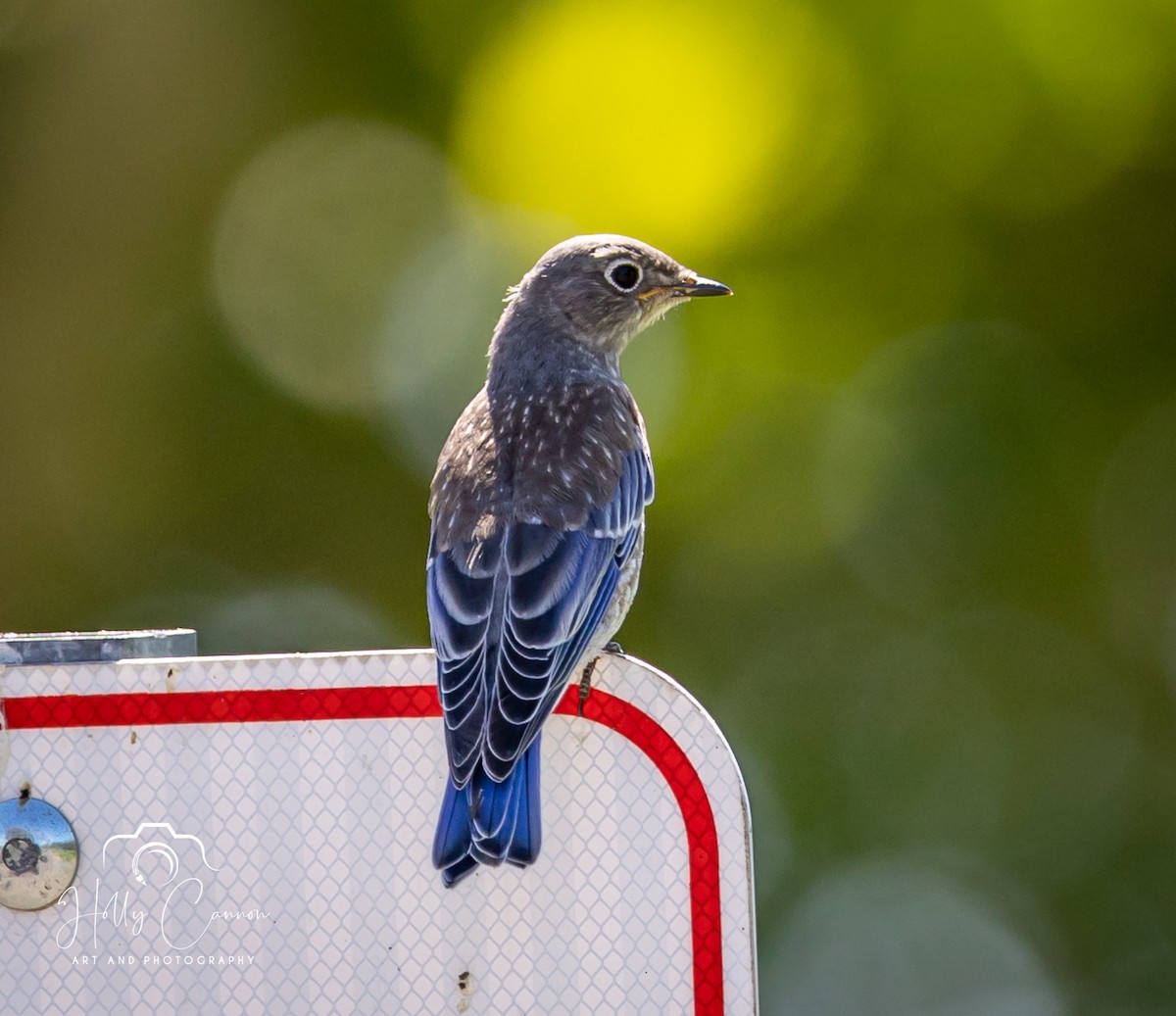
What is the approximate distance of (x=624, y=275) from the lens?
4.01 metres

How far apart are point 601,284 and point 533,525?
1102mm

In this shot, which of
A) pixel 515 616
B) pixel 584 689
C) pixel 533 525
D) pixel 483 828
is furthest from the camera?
pixel 533 525

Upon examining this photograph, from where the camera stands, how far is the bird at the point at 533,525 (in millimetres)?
2355

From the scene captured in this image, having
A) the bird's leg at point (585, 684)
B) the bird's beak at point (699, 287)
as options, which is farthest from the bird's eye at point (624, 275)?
the bird's leg at point (585, 684)

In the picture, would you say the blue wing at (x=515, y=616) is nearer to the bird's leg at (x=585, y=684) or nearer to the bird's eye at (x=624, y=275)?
the bird's leg at (x=585, y=684)

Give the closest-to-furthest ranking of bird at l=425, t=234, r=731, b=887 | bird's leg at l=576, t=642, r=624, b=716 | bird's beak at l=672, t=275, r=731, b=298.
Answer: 1. bird at l=425, t=234, r=731, b=887
2. bird's leg at l=576, t=642, r=624, b=716
3. bird's beak at l=672, t=275, r=731, b=298

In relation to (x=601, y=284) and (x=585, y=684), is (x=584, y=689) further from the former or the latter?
(x=601, y=284)

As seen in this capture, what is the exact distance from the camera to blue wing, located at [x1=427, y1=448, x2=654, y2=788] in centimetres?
244

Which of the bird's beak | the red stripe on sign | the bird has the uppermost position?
the bird's beak

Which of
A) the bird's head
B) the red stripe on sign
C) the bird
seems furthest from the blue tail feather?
the bird's head

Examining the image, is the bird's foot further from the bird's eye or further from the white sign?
the bird's eye

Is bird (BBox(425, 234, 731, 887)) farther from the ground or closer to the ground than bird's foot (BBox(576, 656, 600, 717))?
farther from the ground

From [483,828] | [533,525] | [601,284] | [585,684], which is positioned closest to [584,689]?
[585,684]

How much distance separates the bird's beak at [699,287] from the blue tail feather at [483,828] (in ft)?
6.54
